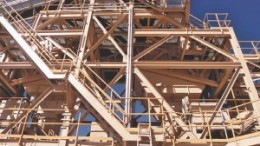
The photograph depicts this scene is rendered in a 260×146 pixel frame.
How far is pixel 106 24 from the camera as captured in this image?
16.6 metres

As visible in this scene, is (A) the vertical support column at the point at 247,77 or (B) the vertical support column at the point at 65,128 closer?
(B) the vertical support column at the point at 65,128

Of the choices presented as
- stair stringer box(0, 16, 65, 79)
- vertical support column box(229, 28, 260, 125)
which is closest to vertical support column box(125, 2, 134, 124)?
stair stringer box(0, 16, 65, 79)

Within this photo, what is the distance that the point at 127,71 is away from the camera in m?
11.8

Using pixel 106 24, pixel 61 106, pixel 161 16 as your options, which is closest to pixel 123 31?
pixel 106 24

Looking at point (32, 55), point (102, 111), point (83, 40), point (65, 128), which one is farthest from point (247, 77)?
point (32, 55)

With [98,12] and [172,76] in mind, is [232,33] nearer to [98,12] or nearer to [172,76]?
[172,76]

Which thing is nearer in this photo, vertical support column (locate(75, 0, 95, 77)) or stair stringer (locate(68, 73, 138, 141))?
stair stringer (locate(68, 73, 138, 141))

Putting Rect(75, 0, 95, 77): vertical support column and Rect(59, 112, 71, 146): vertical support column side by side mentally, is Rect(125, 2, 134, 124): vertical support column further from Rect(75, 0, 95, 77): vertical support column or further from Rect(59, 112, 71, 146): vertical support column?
Rect(59, 112, 71, 146): vertical support column

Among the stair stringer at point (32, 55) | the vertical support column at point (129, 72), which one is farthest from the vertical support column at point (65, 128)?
the vertical support column at point (129, 72)

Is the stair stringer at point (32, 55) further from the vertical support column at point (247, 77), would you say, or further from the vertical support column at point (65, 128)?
the vertical support column at point (247, 77)

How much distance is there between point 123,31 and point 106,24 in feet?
4.12

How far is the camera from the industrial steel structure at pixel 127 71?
1102 centimetres

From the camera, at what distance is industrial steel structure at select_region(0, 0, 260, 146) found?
1102 cm

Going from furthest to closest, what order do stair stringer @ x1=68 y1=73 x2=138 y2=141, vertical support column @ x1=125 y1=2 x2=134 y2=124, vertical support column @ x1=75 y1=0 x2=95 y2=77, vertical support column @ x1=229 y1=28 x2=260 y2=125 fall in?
vertical support column @ x1=75 y1=0 x2=95 y2=77
vertical support column @ x1=229 y1=28 x2=260 y2=125
vertical support column @ x1=125 y1=2 x2=134 y2=124
stair stringer @ x1=68 y1=73 x2=138 y2=141
